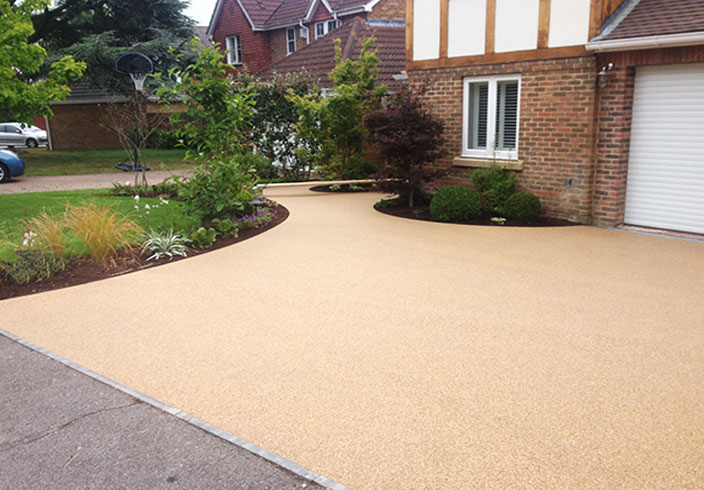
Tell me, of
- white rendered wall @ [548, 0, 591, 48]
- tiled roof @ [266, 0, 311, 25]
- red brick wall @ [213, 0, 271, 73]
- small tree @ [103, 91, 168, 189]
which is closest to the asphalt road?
white rendered wall @ [548, 0, 591, 48]

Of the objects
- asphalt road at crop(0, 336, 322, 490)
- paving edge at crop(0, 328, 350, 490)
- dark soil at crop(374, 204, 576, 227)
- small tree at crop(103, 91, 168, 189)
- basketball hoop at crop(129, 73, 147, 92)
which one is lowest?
asphalt road at crop(0, 336, 322, 490)

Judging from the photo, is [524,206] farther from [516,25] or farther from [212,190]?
[212,190]

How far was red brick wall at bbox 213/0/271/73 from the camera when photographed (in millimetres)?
32844

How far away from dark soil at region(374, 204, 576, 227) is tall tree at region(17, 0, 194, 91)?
55.0 ft

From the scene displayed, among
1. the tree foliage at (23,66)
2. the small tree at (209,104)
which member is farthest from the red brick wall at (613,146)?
the tree foliage at (23,66)

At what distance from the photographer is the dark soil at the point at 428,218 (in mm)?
11094

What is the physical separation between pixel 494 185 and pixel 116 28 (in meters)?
22.0

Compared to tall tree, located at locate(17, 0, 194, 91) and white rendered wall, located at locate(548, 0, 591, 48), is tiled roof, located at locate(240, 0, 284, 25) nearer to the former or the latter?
tall tree, located at locate(17, 0, 194, 91)

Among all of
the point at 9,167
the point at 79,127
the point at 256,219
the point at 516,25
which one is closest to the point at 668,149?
the point at 516,25

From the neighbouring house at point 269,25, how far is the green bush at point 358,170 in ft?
42.8

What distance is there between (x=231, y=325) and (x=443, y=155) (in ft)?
24.2

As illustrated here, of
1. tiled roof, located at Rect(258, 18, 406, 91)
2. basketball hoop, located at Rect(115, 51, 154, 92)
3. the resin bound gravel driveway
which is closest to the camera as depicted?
the resin bound gravel driveway

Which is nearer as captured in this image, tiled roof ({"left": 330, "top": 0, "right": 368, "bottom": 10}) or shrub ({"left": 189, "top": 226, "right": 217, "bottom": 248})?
shrub ({"left": 189, "top": 226, "right": 217, "bottom": 248})

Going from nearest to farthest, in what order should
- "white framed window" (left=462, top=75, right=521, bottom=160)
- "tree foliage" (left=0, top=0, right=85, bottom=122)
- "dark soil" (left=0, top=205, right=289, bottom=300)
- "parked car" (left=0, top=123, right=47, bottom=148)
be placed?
"dark soil" (left=0, top=205, right=289, bottom=300), "white framed window" (left=462, top=75, right=521, bottom=160), "tree foliage" (left=0, top=0, right=85, bottom=122), "parked car" (left=0, top=123, right=47, bottom=148)
